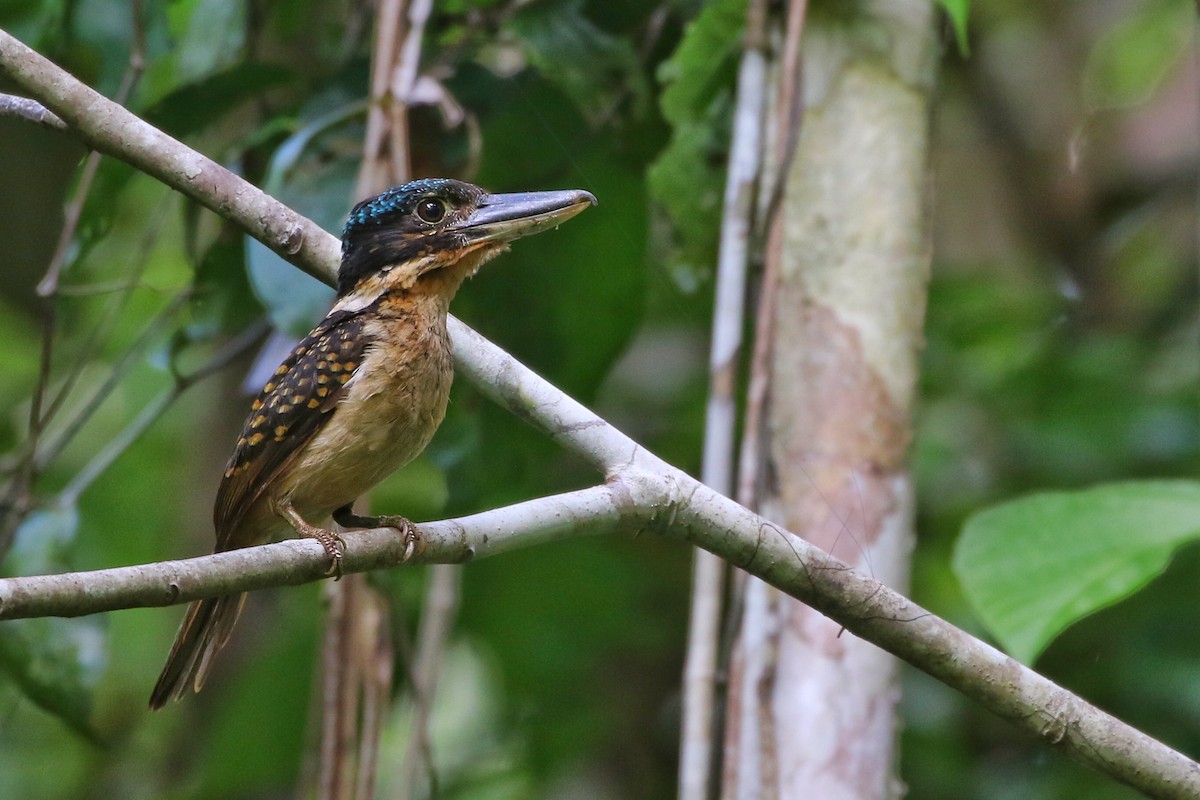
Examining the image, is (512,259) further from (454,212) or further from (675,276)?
(454,212)

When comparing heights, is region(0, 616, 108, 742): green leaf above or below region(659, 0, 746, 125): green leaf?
below

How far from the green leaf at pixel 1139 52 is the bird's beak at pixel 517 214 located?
3705mm

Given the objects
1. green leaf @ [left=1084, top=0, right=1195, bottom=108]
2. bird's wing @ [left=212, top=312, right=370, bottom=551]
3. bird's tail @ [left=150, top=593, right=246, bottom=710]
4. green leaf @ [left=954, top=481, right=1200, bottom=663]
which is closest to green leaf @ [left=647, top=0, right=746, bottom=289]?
green leaf @ [left=954, top=481, right=1200, bottom=663]

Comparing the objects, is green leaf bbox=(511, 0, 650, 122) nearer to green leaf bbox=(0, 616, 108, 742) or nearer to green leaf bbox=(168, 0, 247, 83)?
green leaf bbox=(168, 0, 247, 83)

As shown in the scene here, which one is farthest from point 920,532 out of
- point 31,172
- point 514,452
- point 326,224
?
point 31,172

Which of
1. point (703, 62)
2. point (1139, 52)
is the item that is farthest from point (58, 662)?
point (1139, 52)

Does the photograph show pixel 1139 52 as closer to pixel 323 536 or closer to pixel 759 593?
pixel 759 593

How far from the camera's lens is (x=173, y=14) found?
3.96m

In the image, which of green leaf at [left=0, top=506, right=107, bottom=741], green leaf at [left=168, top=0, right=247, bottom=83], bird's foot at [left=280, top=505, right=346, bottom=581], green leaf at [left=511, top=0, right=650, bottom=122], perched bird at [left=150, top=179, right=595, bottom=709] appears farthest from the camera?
green leaf at [left=168, top=0, right=247, bottom=83]

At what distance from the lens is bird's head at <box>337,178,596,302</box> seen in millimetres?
2488

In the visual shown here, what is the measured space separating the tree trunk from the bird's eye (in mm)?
762

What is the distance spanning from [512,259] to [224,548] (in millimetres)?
1159

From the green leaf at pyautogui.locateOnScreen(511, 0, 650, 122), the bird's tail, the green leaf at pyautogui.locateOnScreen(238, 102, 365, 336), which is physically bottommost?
the bird's tail

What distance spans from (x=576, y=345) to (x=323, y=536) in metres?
1.32
